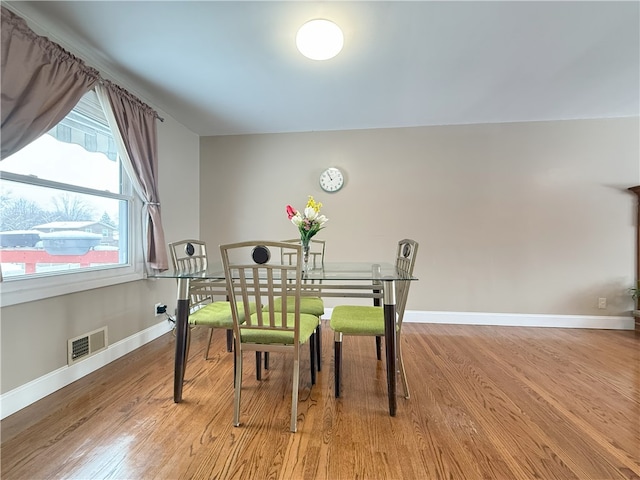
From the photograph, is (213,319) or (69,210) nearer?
(213,319)

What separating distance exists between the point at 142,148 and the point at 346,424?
2640 mm

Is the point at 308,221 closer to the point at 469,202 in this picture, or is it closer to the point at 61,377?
the point at 61,377

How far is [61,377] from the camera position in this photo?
71.9 inches

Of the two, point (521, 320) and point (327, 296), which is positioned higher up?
point (327, 296)

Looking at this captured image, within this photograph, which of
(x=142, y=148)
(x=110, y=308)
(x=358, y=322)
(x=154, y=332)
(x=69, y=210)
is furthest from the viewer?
(x=154, y=332)

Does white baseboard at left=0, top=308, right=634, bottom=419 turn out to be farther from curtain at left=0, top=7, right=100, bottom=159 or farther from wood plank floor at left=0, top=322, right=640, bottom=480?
curtain at left=0, top=7, right=100, bottom=159

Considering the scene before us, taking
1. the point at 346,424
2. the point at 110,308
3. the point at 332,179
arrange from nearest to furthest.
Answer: the point at 346,424
the point at 110,308
the point at 332,179

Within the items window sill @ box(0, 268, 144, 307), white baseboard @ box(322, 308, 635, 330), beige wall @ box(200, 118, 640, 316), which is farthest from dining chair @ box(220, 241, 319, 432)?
white baseboard @ box(322, 308, 635, 330)

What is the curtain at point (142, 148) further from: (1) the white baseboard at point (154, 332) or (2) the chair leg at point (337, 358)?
(2) the chair leg at point (337, 358)

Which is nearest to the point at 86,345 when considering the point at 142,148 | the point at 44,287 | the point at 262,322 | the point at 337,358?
the point at 44,287

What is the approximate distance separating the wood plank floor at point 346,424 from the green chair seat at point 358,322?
43 centimetres

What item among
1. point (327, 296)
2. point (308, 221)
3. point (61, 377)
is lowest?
point (61, 377)

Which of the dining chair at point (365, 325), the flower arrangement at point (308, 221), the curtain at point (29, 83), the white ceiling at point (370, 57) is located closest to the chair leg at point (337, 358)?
the dining chair at point (365, 325)

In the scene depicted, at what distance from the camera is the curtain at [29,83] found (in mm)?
1442
